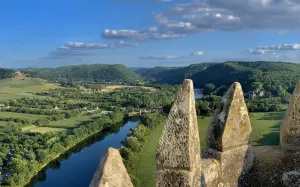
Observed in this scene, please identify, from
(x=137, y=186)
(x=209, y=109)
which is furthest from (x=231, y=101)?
(x=209, y=109)

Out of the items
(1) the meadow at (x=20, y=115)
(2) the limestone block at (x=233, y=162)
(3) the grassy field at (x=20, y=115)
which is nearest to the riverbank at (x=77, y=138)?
(1) the meadow at (x=20, y=115)

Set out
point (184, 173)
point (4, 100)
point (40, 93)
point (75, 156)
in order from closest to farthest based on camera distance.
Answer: point (184, 173) → point (75, 156) → point (4, 100) → point (40, 93)

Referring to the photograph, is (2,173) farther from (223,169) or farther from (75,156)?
(223,169)

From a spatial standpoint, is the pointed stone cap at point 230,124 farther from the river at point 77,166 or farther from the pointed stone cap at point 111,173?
the river at point 77,166

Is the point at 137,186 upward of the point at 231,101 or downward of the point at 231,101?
downward

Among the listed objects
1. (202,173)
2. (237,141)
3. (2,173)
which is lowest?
(2,173)

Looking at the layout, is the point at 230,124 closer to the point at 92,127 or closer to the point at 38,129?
the point at 92,127
